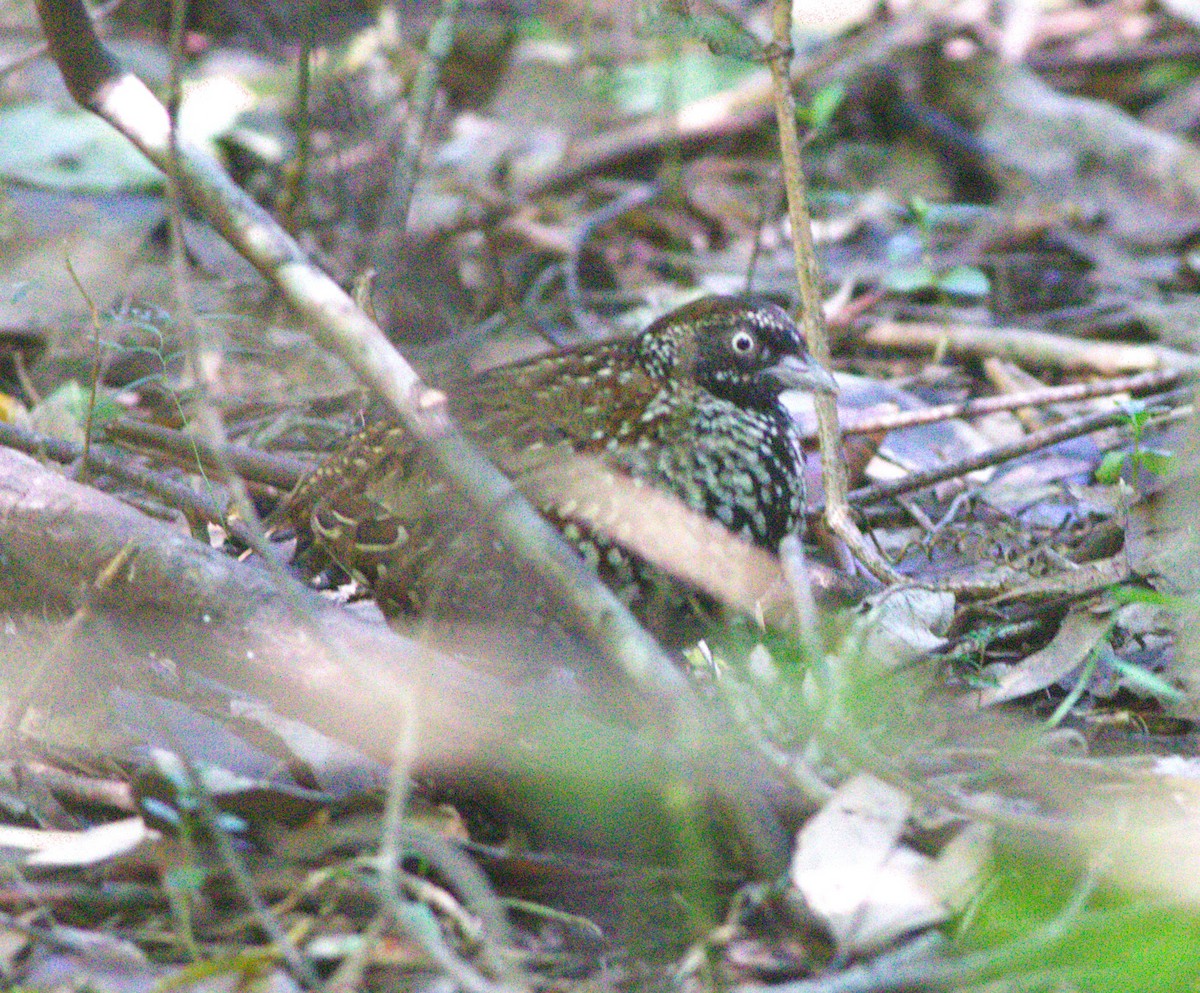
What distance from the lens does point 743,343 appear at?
3662 millimetres

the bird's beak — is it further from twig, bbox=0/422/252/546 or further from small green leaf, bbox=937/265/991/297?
small green leaf, bbox=937/265/991/297

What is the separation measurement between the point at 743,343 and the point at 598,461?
46 cm

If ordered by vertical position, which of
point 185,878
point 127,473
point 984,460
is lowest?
point 185,878

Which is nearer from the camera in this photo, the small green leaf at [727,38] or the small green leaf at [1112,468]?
the small green leaf at [727,38]

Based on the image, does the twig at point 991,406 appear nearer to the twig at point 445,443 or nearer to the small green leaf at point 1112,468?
the small green leaf at point 1112,468

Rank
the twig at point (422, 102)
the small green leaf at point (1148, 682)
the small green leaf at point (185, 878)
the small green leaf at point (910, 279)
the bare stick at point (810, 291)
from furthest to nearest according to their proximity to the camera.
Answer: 1. the small green leaf at point (910, 279)
2. the twig at point (422, 102)
3. the bare stick at point (810, 291)
4. the small green leaf at point (1148, 682)
5. the small green leaf at point (185, 878)

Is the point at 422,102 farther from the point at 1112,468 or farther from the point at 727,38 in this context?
the point at 1112,468

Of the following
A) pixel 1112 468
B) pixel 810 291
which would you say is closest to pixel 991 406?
pixel 1112 468

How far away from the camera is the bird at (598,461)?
3350 millimetres

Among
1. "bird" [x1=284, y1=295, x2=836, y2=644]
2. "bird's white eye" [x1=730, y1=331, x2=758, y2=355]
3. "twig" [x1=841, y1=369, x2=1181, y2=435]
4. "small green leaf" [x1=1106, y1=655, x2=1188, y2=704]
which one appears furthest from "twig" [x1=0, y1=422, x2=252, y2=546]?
"small green leaf" [x1=1106, y1=655, x2=1188, y2=704]

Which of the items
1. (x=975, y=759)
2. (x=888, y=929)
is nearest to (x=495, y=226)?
(x=975, y=759)

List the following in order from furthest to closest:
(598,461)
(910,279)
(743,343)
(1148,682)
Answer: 1. (910,279)
2. (743,343)
3. (598,461)
4. (1148,682)

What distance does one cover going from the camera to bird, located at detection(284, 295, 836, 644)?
3350 mm

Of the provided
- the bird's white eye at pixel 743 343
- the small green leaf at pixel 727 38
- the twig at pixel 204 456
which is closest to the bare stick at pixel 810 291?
the small green leaf at pixel 727 38
